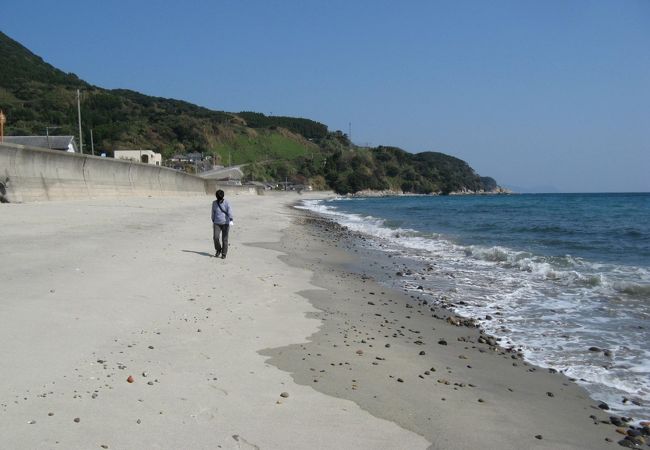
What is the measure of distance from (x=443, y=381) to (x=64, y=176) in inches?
849

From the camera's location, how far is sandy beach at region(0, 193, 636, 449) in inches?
147

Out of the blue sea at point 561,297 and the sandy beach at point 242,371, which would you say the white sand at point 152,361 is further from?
the blue sea at point 561,297

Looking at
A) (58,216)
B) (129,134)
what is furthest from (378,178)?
(58,216)

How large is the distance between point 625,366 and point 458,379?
7.25 feet

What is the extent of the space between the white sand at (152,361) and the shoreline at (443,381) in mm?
292

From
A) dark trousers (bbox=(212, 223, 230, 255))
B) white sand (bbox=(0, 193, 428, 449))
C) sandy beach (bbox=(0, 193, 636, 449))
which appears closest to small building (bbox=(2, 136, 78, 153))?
dark trousers (bbox=(212, 223, 230, 255))

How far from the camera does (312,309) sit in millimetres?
8047

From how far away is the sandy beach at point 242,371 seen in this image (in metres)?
3.75

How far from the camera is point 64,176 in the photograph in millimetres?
22719

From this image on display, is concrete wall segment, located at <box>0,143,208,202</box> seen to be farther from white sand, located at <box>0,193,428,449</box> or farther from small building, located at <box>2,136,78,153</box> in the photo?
small building, located at <box>2,136,78,153</box>

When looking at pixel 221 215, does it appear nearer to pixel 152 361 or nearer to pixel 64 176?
pixel 152 361

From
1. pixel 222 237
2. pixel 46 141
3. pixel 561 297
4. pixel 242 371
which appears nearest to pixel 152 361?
pixel 242 371

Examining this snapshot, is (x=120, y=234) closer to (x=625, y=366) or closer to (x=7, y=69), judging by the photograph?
(x=625, y=366)

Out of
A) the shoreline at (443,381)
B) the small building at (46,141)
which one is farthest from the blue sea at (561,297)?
the small building at (46,141)
